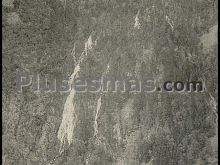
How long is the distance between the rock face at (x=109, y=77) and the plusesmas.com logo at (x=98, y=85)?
13mm

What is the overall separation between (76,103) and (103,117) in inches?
5.3

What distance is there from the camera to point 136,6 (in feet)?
5.80

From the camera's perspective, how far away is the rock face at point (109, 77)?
1726 millimetres

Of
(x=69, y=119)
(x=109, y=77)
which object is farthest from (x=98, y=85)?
(x=69, y=119)

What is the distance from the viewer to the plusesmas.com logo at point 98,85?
1.73 meters

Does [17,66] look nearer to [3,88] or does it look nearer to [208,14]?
[3,88]

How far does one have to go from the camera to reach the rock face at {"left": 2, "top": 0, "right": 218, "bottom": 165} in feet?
5.66

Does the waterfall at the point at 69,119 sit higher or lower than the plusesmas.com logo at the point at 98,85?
lower

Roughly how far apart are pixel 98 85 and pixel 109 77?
0.20 feet

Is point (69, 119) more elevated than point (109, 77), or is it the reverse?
point (109, 77)

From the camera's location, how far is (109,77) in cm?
176

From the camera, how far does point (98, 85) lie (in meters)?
1.76

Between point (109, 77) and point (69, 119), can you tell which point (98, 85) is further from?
point (69, 119)

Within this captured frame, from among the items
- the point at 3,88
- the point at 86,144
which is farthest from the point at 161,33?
the point at 3,88
